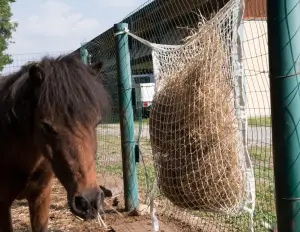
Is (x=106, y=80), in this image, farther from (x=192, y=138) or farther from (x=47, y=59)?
(x=192, y=138)

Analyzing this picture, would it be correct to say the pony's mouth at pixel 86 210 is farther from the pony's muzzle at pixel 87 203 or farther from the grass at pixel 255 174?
the grass at pixel 255 174

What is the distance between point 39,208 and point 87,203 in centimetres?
189

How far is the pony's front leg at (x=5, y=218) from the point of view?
3.68 meters

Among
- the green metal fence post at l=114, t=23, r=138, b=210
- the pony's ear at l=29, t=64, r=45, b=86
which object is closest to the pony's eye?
the pony's ear at l=29, t=64, r=45, b=86

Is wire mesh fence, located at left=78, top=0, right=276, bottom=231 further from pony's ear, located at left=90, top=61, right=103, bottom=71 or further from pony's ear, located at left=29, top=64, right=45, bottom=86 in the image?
pony's ear, located at left=29, top=64, right=45, bottom=86

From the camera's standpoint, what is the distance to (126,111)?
479cm

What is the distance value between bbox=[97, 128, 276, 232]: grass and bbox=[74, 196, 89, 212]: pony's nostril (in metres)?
1.56

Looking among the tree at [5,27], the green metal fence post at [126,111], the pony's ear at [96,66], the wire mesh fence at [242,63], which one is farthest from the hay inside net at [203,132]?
the tree at [5,27]

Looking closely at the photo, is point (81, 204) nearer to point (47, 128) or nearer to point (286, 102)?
point (47, 128)

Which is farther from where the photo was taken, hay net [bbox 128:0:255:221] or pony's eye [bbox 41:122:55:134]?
pony's eye [bbox 41:122:55:134]

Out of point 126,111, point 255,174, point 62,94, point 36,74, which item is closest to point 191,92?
point 62,94

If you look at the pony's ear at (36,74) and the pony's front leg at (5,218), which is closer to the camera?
the pony's ear at (36,74)

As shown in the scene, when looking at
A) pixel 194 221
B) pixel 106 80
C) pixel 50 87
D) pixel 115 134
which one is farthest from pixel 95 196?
pixel 115 134

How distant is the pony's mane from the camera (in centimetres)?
263
